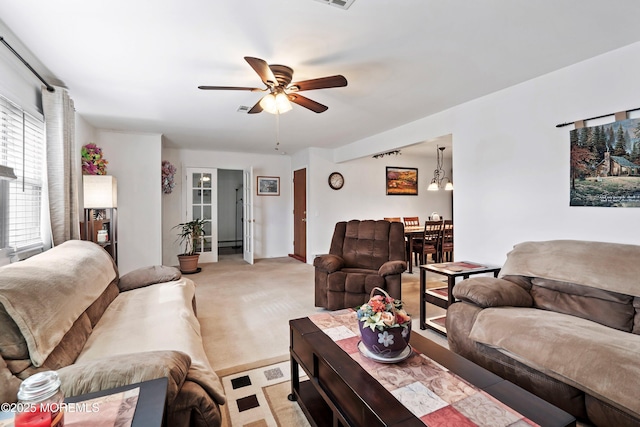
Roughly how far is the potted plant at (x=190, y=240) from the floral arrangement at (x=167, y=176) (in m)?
0.75

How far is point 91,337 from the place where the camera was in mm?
1771

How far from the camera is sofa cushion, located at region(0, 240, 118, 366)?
1.20m

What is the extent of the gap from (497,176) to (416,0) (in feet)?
6.70

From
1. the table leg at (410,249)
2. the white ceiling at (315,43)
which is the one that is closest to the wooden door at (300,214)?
the table leg at (410,249)

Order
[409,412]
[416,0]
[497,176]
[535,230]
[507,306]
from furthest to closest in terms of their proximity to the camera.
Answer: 1. [497,176]
2. [535,230]
3. [507,306]
4. [416,0]
5. [409,412]

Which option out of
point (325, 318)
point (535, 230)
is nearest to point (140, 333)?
point (325, 318)

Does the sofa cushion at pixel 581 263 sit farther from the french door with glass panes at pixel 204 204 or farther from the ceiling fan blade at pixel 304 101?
the french door with glass panes at pixel 204 204

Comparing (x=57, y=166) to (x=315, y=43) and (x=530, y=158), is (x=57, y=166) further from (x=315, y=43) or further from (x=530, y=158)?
(x=530, y=158)

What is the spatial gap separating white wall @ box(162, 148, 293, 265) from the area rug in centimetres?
454

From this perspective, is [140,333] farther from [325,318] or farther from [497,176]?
[497,176]

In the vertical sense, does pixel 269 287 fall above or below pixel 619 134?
below

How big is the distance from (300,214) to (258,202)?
100cm

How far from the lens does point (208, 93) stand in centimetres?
316

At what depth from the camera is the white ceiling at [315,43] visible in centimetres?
183
